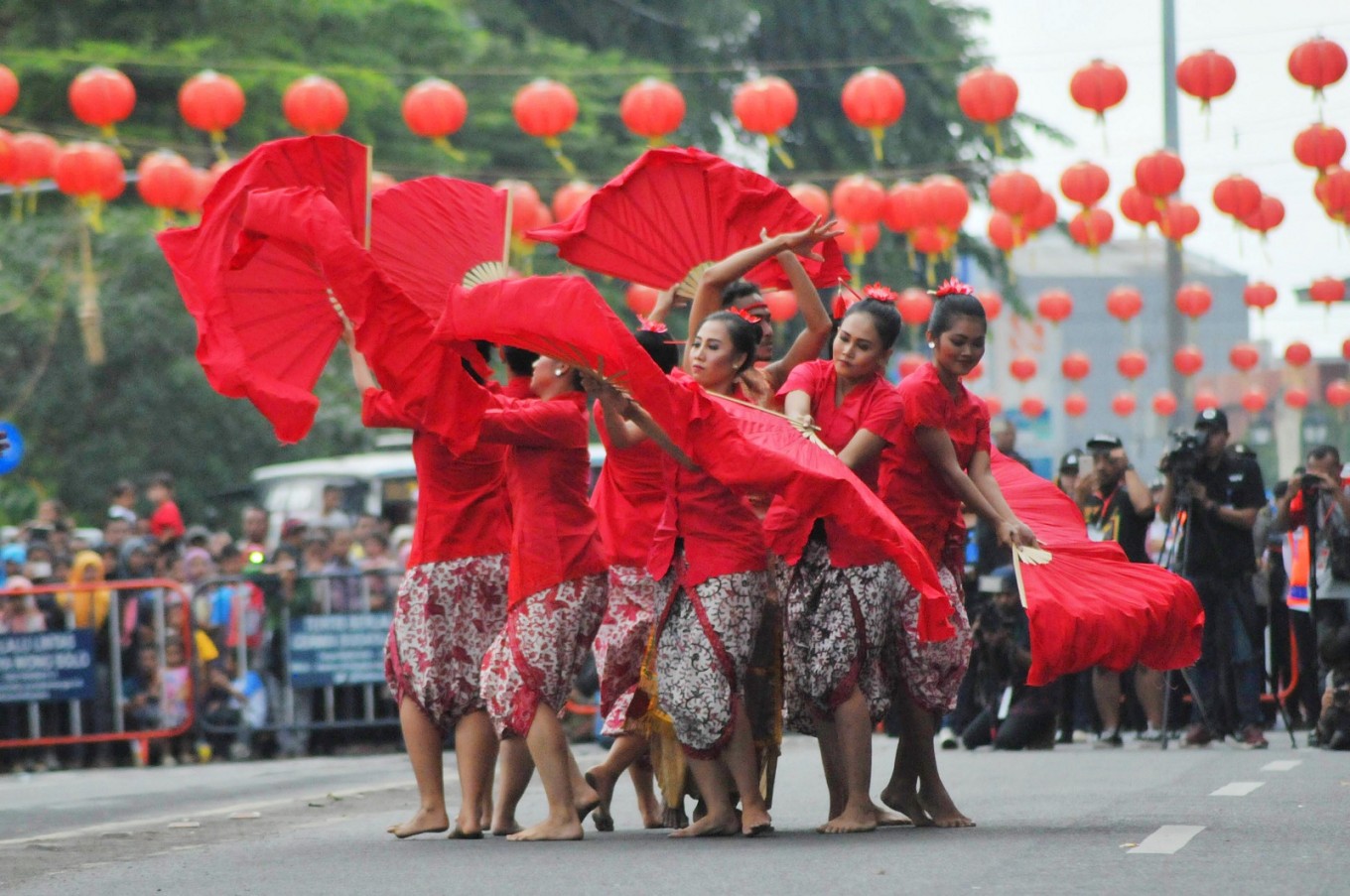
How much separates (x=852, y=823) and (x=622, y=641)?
1149 mm

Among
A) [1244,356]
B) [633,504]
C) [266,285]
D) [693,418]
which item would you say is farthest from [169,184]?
[1244,356]

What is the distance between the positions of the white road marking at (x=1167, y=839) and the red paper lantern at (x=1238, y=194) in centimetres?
1364

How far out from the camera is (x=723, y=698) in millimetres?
7266

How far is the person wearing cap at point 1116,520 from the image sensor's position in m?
13.0

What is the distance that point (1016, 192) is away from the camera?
2100cm

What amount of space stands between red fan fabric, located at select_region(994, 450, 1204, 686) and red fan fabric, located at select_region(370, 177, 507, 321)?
7.15 feet

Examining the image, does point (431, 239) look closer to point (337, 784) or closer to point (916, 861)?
point (916, 861)

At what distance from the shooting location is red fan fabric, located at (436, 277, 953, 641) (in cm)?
696

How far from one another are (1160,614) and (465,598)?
245cm

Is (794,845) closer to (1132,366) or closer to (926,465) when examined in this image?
(926,465)

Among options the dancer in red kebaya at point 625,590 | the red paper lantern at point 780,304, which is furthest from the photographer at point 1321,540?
the red paper lantern at point 780,304

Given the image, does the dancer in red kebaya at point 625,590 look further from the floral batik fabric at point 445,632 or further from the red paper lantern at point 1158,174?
the red paper lantern at point 1158,174

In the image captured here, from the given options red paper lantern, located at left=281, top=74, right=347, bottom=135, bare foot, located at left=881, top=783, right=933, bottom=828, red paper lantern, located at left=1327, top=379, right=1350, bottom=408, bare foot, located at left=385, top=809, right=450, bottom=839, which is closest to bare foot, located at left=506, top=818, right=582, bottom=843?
bare foot, located at left=385, top=809, right=450, bottom=839

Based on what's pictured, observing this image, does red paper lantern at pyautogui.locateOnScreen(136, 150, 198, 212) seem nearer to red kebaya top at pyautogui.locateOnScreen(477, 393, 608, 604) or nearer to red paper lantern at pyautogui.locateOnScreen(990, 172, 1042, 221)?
red paper lantern at pyautogui.locateOnScreen(990, 172, 1042, 221)
